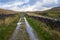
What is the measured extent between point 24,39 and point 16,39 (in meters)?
0.59

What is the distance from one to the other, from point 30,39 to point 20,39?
2.45ft

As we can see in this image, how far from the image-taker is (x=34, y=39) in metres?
14.1

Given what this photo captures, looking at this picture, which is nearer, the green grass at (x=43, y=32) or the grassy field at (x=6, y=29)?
the green grass at (x=43, y=32)

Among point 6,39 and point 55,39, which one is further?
point 6,39

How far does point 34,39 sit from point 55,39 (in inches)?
61.1

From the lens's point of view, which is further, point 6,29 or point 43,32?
point 6,29

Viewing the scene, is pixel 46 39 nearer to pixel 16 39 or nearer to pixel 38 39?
pixel 38 39

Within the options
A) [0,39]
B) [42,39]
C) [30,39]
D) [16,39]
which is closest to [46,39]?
[42,39]

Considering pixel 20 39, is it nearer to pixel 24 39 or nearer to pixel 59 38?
pixel 24 39

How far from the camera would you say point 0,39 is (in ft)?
47.4

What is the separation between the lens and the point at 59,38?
14.0m

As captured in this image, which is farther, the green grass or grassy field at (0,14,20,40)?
grassy field at (0,14,20,40)

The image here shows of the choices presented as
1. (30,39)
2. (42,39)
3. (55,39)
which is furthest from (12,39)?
(55,39)

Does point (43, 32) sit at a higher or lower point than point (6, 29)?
higher
